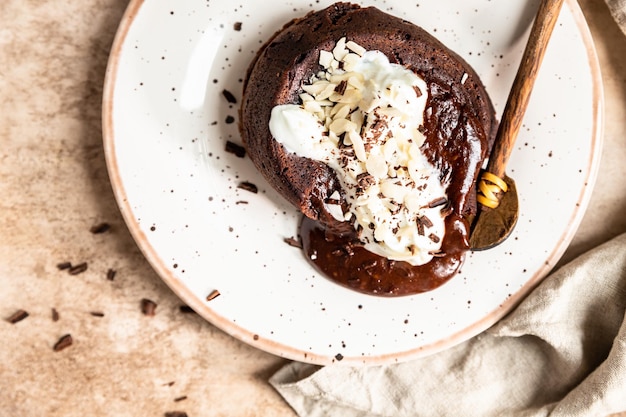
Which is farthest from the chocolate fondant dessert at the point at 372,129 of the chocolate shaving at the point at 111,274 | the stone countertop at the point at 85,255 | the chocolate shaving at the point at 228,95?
the chocolate shaving at the point at 111,274

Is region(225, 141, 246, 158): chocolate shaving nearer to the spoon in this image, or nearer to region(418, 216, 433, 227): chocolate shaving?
region(418, 216, 433, 227): chocolate shaving

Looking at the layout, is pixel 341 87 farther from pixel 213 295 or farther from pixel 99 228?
pixel 99 228

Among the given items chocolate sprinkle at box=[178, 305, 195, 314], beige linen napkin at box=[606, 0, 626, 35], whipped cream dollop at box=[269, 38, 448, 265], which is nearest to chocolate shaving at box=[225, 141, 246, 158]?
whipped cream dollop at box=[269, 38, 448, 265]

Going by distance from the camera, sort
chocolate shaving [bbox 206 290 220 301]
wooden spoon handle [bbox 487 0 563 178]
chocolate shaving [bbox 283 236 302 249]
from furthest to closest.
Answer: chocolate shaving [bbox 283 236 302 249] → chocolate shaving [bbox 206 290 220 301] → wooden spoon handle [bbox 487 0 563 178]

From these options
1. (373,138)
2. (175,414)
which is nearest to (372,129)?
(373,138)

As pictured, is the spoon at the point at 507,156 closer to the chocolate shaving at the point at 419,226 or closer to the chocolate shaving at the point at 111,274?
the chocolate shaving at the point at 419,226

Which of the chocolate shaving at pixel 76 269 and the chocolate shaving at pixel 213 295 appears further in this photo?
the chocolate shaving at pixel 76 269
